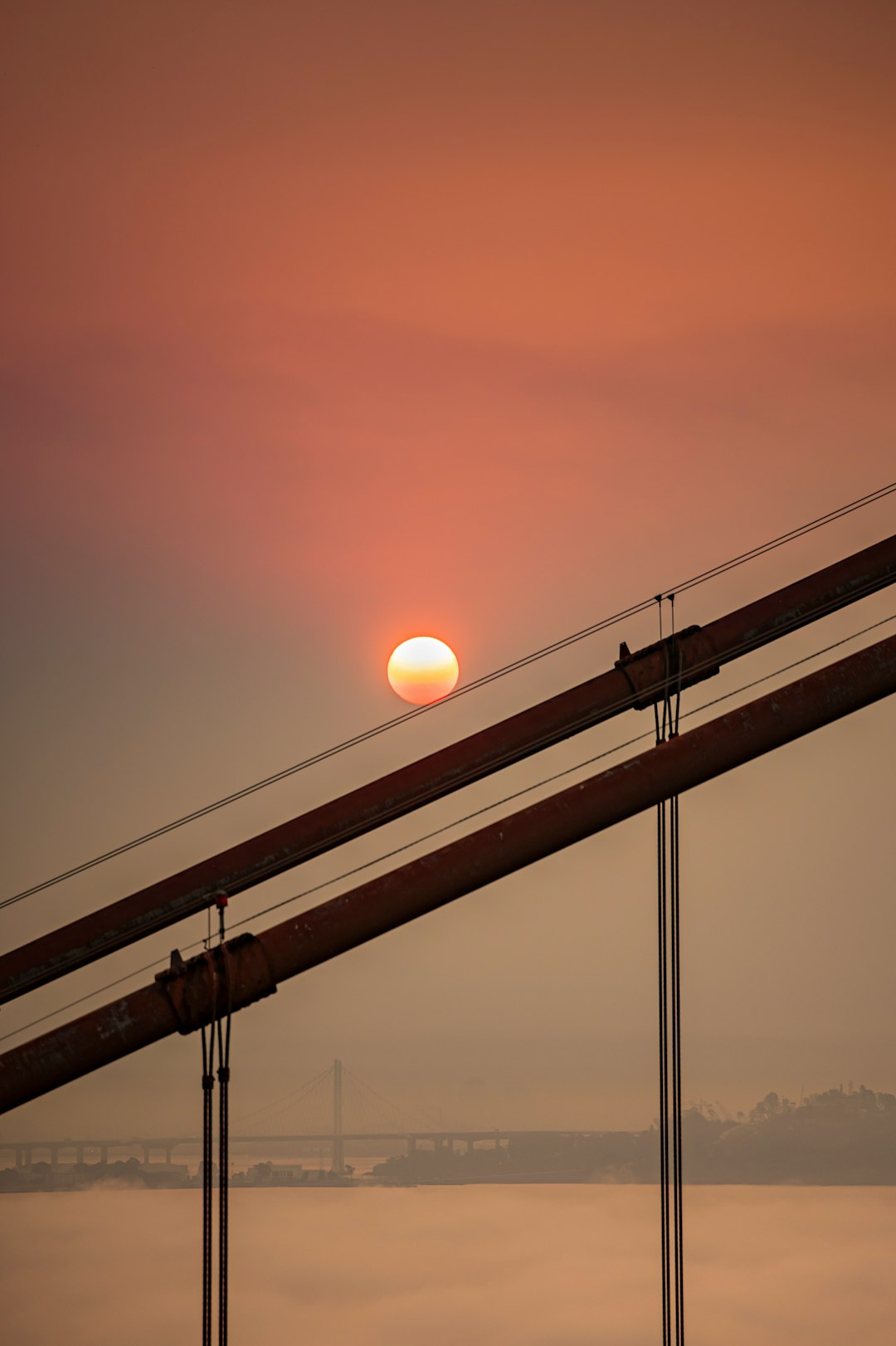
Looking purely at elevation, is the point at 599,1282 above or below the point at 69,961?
below

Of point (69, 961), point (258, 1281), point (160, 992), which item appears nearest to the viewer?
point (160, 992)

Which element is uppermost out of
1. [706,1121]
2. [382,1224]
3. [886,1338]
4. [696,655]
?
[696,655]

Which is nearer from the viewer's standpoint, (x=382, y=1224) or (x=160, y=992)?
(x=160, y=992)

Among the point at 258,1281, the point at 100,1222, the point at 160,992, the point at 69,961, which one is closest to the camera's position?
the point at 160,992

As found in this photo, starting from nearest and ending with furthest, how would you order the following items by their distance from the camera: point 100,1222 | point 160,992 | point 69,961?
point 160,992 → point 69,961 → point 100,1222

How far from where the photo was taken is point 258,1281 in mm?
22031

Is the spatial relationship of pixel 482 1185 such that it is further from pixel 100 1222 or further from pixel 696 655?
pixel 696 655

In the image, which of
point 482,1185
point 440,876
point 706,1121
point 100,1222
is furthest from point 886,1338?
point 440,876

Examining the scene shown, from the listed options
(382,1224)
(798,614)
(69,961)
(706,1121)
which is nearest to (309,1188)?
(382,1224)

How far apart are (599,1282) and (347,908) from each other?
1790cm

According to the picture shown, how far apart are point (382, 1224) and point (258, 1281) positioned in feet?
6.44

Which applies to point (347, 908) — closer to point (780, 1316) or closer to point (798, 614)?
point (798, 614)

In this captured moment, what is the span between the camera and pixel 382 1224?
2214 centimetres

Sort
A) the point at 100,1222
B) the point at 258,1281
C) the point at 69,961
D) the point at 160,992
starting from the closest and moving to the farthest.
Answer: the point at 160,992 → the point at 69,961 → the point at 100,1222 → the point at 258,1281
